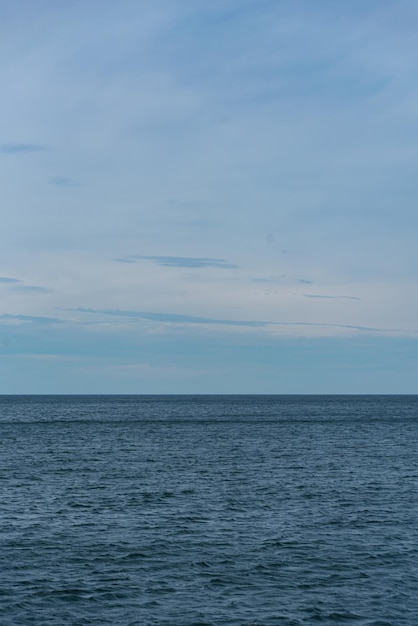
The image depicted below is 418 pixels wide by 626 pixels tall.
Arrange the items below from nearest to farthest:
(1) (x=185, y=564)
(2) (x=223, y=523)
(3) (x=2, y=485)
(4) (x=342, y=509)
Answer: (1) (x=185, y=564)
(2) (x=223, y=523)
(4) (x=342, y=509)
(3) (x=2, y=485)

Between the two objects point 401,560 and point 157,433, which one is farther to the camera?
point 157,433

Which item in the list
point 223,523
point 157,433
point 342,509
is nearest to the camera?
point 223,523

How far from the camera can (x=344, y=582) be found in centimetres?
3681

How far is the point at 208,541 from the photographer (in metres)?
44.7

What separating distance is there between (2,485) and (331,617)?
1598 inches

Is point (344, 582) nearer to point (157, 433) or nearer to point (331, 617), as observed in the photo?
point (331, 617)

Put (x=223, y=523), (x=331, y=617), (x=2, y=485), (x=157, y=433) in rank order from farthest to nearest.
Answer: (x=157, y=433) → (x=2, y=485) → (x=223, y=523) → (x=331, y=617)

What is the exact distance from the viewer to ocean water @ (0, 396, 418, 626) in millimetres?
33031

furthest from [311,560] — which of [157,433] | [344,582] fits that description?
[157,433]

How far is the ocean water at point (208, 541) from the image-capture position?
33.0m

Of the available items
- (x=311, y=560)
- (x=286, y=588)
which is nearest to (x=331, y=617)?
(x=286, y=588)

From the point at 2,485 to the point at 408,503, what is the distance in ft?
115

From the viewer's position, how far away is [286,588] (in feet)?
118

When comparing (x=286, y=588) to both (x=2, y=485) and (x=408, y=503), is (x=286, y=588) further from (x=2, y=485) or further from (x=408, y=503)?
(x=2, y=485)
